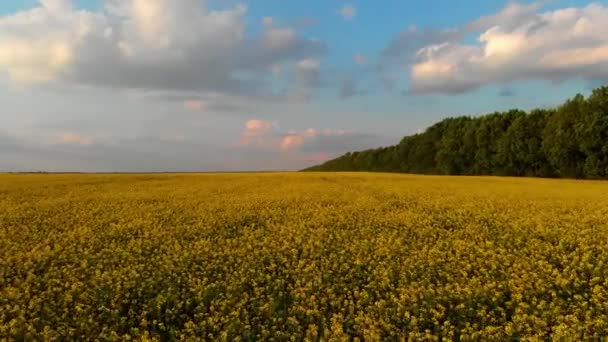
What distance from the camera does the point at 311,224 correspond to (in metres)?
18.5

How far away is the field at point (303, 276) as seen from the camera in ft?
29.7

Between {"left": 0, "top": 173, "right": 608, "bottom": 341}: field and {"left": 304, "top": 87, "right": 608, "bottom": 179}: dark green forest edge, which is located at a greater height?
{"left": 304, "top": 87, "right": 608, "bottom": 179}: dark green forest edge

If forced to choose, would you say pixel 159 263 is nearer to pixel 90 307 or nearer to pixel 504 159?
pixel 90 307

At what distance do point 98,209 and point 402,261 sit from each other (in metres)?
16.2

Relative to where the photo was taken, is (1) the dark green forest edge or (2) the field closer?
(2) the field

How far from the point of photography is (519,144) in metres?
81.1

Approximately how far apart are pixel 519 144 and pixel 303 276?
78.6 metres

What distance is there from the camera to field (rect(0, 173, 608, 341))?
29.7 feet

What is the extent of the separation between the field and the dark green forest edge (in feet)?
183

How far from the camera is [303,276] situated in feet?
38.1

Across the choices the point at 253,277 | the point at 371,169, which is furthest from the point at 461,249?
the point at 371,169

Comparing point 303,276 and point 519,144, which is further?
point 519,144

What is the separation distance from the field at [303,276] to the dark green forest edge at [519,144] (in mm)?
55904

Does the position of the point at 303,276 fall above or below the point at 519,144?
below
